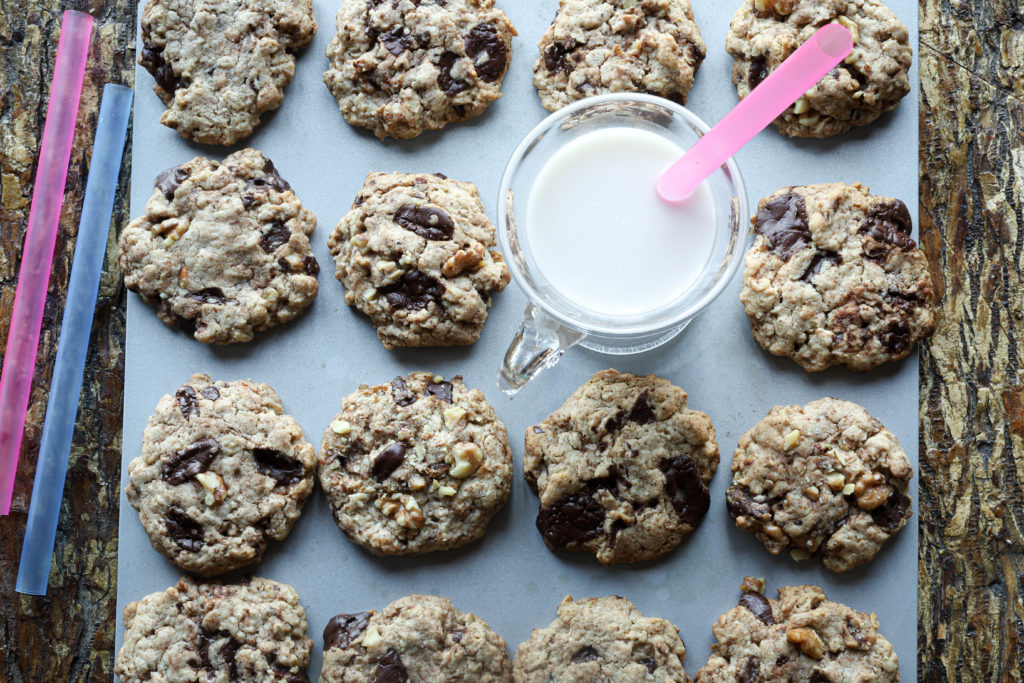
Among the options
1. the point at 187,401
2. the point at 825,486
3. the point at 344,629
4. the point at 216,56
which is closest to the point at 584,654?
the point at 344,629

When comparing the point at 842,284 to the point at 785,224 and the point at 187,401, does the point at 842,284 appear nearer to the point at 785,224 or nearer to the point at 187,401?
the point at 785,224

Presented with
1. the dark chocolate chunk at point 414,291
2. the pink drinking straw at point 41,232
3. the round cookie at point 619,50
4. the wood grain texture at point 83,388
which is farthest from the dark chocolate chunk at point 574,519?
the pink drinking straw at point 41,232

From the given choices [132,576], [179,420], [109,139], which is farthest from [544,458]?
[109,139]

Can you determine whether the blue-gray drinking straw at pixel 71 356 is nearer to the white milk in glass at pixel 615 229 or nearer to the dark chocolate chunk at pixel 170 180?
the dark chocolate chunk at pixel 170 180

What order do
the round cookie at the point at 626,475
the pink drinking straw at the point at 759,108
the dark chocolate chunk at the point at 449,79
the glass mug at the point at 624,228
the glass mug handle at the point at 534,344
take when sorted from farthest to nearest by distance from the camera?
1. the dark chocolate chunk at the point at 449,79
2. the round cookie at the point at 626,475
3. the glass mug handle at the point at 534,344
4. the glass mug at the point at 624,228
5. the pink drinking straw at the point at 759,108

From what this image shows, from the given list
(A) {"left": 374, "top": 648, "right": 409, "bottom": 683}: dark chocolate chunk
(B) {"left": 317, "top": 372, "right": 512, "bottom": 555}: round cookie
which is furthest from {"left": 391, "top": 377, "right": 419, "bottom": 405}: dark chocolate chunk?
(A) {"left": 374, "top": 648, "right": 409, "bottom": 683}: dark chocolate chunk

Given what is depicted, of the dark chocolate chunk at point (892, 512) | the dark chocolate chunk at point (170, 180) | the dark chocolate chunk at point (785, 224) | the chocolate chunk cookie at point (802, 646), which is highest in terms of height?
the dark chocolate chunk at point (170, 180)

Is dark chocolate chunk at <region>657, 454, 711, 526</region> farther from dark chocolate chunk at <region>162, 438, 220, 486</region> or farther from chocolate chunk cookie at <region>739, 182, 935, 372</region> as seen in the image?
dark chocolate chunk at <region>162, 438, 220, 486</region>
